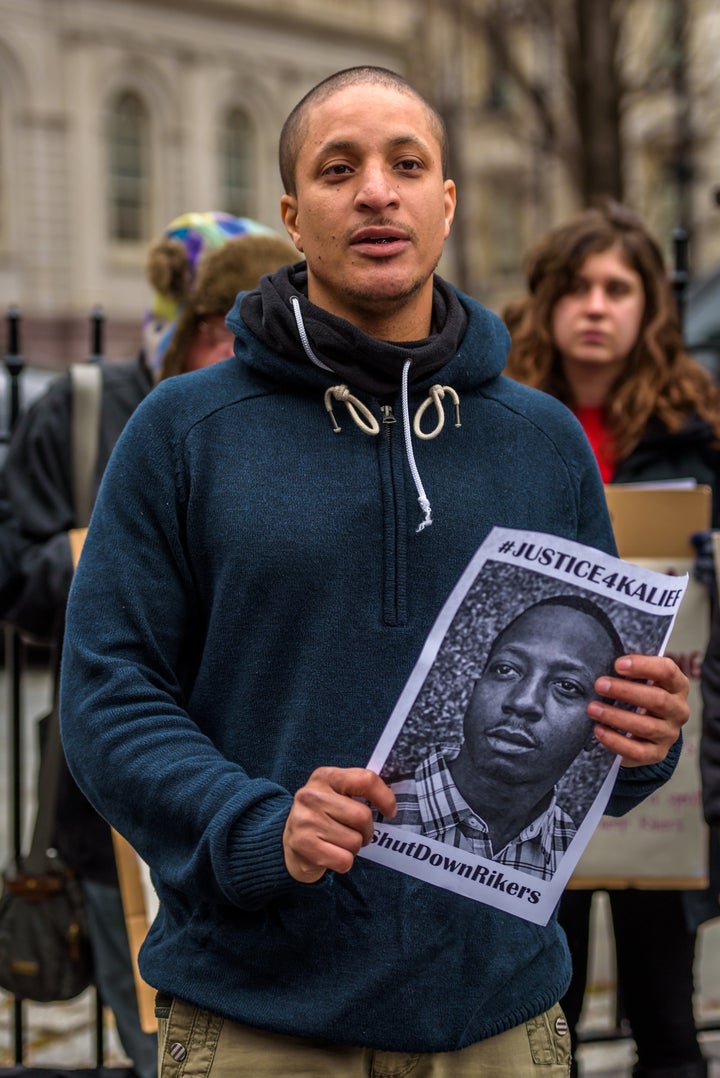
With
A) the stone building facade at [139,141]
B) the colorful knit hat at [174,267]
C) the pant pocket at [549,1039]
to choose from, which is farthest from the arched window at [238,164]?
the pant pocket at [549,1039]

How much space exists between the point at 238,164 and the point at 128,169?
2.28m

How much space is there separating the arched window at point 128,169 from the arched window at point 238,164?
1.60 meters

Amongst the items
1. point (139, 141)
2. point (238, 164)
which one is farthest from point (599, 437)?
point (238, 164)

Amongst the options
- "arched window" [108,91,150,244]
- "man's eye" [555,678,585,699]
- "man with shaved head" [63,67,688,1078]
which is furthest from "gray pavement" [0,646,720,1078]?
"arched window" [108,91,150,244]

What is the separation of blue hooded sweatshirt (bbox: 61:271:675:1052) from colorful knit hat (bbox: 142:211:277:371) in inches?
54.2

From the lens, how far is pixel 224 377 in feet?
6.45

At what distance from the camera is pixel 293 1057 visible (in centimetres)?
180

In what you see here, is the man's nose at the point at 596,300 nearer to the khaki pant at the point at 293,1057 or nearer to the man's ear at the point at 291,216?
the man's ear at the point at 291,216

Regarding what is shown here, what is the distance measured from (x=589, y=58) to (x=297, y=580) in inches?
342

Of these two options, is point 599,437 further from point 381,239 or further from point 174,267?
point 381,239

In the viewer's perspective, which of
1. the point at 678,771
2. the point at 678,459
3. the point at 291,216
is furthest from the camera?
the point at 678,459

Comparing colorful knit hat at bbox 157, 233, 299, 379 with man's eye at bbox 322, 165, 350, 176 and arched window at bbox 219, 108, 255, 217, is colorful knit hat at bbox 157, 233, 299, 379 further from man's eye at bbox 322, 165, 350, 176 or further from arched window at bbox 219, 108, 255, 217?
arched window at bbox 219, 108, 255, 217

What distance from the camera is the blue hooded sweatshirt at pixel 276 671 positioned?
177cm

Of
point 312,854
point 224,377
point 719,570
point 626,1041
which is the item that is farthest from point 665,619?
point 626,1041
